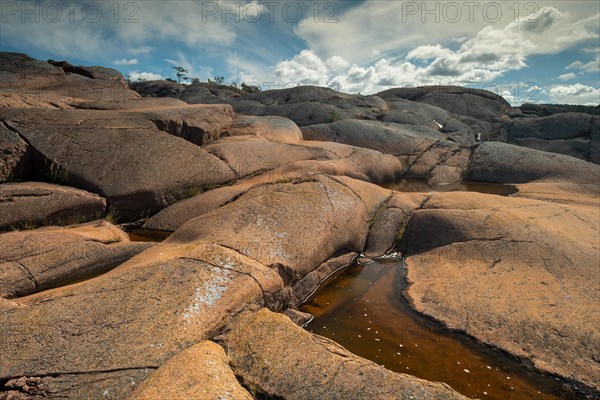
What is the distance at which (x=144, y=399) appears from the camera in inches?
120

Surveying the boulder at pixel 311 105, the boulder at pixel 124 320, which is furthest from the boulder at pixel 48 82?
the boulder at pixel 124 320

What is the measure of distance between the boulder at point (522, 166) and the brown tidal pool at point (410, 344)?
32.7ft

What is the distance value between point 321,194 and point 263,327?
3.87 meters

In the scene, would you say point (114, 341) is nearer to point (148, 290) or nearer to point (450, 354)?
point (148, 290)

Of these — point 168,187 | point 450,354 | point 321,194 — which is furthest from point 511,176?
point 168,187

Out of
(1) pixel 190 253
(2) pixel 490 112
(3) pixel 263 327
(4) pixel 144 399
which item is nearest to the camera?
(4) pixel 144 399

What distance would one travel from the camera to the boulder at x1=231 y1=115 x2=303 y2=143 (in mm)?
14383

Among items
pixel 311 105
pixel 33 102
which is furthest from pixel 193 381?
pixel 311 105

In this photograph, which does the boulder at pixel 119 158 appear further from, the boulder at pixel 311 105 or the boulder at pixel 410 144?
the boulder at pixel 311 105

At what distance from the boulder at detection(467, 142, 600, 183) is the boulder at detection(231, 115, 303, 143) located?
7.80m

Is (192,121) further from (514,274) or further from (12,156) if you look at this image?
(514,274)

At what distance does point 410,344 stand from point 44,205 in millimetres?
7873

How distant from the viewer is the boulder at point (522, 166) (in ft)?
42.2

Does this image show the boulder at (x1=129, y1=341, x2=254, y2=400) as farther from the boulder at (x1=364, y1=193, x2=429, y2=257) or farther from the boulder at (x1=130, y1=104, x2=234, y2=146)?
the boulder at (x1=130, y1=104, x2=234, y2=146)
